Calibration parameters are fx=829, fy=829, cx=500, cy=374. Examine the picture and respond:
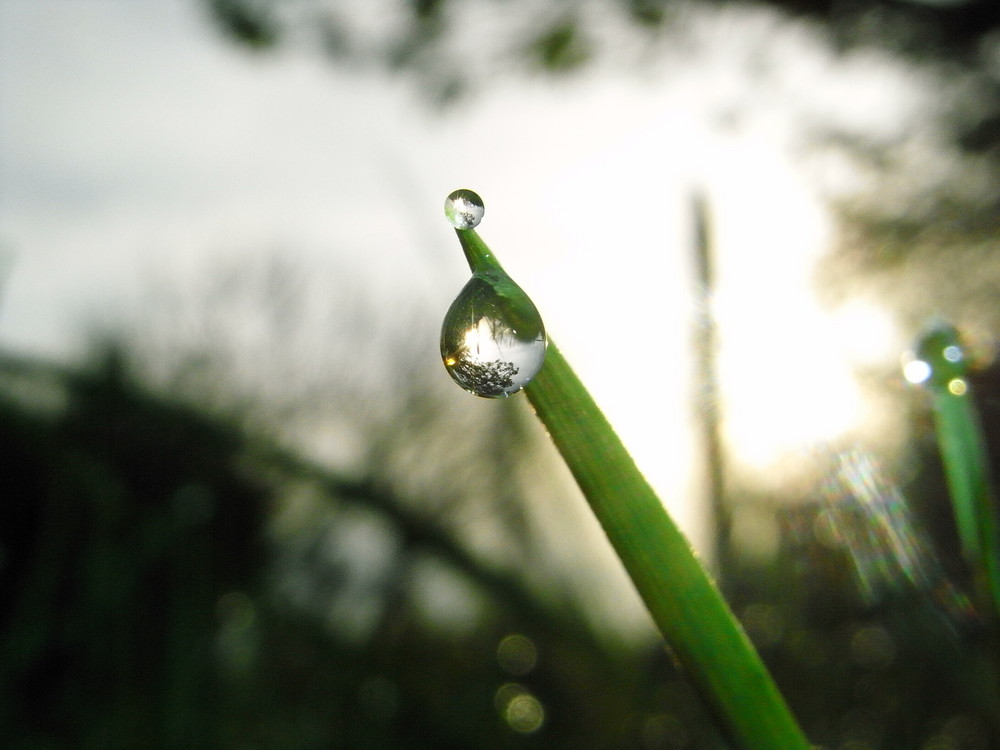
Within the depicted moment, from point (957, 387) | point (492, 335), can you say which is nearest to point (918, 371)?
point (957, 387)

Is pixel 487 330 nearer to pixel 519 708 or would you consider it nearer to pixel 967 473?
pixel 967 473

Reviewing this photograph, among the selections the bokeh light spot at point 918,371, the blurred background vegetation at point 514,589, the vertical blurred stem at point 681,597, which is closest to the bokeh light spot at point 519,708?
the blurred background vegetation at point 514,589

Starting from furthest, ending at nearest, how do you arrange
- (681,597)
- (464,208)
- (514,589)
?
(514,589), (464,208), (681,597)

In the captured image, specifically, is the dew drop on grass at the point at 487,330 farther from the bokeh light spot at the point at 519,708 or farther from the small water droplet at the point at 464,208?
the bokeh light spot at the point at 519,708

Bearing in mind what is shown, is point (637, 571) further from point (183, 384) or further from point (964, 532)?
point (183, 384)

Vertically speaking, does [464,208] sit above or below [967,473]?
above
